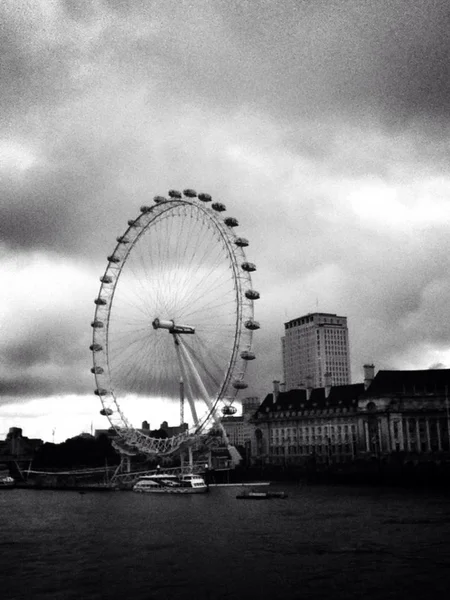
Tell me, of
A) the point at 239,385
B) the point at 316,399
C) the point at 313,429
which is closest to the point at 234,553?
the point at 239,385

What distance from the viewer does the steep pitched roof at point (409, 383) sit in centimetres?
11912

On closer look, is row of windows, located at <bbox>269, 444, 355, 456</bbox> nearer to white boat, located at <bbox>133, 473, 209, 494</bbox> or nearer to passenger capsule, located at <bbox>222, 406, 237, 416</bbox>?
white boat, located at <bbox>133, 473, 209, 494</bbox>

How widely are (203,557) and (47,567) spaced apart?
7273 mm

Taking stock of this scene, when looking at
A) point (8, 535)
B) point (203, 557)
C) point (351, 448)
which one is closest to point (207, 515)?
point (8, 535)

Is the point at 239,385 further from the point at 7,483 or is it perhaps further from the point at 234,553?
the point at 7,483

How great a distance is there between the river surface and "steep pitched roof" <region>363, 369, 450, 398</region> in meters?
58.4

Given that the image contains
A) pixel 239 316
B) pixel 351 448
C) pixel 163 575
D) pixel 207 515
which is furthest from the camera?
pixel 351 448

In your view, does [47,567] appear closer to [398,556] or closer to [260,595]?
[260,595]

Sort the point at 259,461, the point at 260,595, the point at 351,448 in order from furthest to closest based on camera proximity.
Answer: the point at 259,461, the point at 351,448, the point at 260,595

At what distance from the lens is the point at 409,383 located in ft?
397

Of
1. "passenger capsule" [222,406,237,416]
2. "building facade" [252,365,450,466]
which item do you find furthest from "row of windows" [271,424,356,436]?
"passenger capsule" [222,406,237,416]

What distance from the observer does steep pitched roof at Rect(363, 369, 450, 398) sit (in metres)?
119

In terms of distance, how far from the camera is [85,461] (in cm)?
14500

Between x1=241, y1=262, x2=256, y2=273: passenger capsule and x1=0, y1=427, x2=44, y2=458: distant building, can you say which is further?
x1=0, y1=427, x2=44, y2=458: distant building
